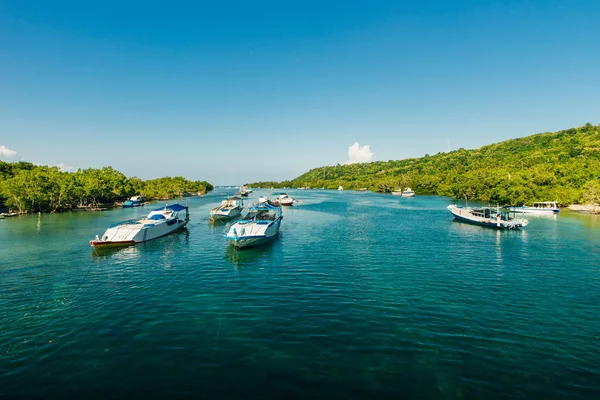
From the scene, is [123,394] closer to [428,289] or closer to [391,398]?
[391,398]

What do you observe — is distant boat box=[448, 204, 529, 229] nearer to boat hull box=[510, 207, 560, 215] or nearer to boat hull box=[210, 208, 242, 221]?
boat hull box=[510, 207, 560, 215]

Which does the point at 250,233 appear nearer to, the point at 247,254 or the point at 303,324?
the point at 247,254

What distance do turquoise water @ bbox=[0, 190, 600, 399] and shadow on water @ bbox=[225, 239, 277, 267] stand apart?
0.48 meters

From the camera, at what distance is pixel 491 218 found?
6291 cm

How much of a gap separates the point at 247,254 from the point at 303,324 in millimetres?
21946

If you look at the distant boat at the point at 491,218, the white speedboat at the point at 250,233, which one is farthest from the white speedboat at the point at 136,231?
the distant boat at the point at 491,218

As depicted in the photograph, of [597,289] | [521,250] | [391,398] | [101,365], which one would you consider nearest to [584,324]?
[597,289]

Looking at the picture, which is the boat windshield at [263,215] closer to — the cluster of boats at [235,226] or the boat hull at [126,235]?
the cluster of boats at [235,226]

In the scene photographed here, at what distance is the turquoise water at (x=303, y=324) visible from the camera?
13805 millimetres

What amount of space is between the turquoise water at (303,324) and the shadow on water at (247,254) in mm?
484

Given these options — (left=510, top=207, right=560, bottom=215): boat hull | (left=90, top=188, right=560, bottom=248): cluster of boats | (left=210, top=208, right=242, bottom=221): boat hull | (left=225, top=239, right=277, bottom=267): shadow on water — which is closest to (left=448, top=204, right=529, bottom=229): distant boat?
(left=90, top=188, right=560, bottom=248): cluster of boats

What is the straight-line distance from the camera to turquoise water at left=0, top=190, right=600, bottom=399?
1380 centimetres

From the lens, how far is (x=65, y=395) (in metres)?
13.0

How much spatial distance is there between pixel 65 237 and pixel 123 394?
166 ft
